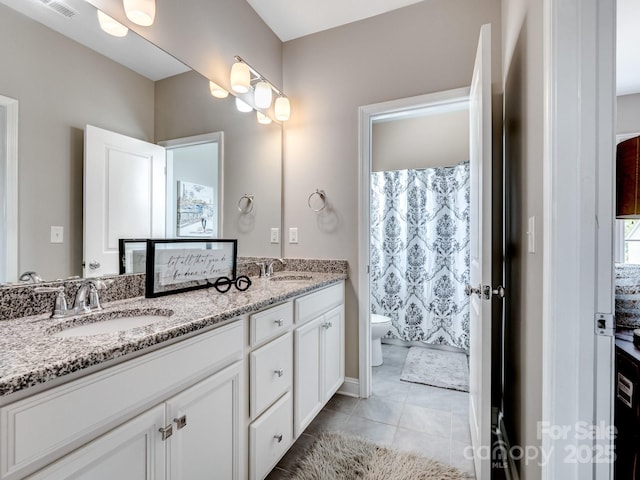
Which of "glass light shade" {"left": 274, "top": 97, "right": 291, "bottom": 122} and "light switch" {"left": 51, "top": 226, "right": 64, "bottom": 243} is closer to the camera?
"light switch" {"left": 51, "top": 226, "right": 64, "bottom": 243}

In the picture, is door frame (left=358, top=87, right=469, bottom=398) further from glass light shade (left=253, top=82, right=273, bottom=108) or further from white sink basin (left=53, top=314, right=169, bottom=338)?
white sink basin (left=53, top=314, right=169, bottom=338)

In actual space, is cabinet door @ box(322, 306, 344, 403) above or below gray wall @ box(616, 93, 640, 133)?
below

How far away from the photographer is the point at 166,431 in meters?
0.89

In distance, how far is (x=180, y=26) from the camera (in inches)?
65.7

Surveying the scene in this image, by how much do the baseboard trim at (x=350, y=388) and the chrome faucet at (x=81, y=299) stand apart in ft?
5.47

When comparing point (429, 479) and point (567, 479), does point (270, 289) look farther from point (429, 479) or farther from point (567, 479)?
point (567, 479)

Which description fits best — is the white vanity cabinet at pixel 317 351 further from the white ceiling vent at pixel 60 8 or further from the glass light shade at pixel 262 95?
the white ceiling vent at pixel 60 8

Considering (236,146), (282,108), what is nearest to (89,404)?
(236,146)

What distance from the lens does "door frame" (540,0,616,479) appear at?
2.68 feet

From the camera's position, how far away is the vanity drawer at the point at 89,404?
1.96 feet

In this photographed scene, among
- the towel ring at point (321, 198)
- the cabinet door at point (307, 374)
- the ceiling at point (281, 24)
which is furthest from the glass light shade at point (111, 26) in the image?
the cabinet door at point (307, 374)

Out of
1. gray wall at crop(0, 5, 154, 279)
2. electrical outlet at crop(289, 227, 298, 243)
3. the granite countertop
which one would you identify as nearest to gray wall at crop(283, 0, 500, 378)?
electrical outlet at crop(289, 227, 298, 243)

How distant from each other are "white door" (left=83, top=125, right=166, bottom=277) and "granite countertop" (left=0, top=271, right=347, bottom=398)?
0.77ft

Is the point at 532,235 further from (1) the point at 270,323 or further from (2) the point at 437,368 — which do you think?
(2) the point at 437,368
